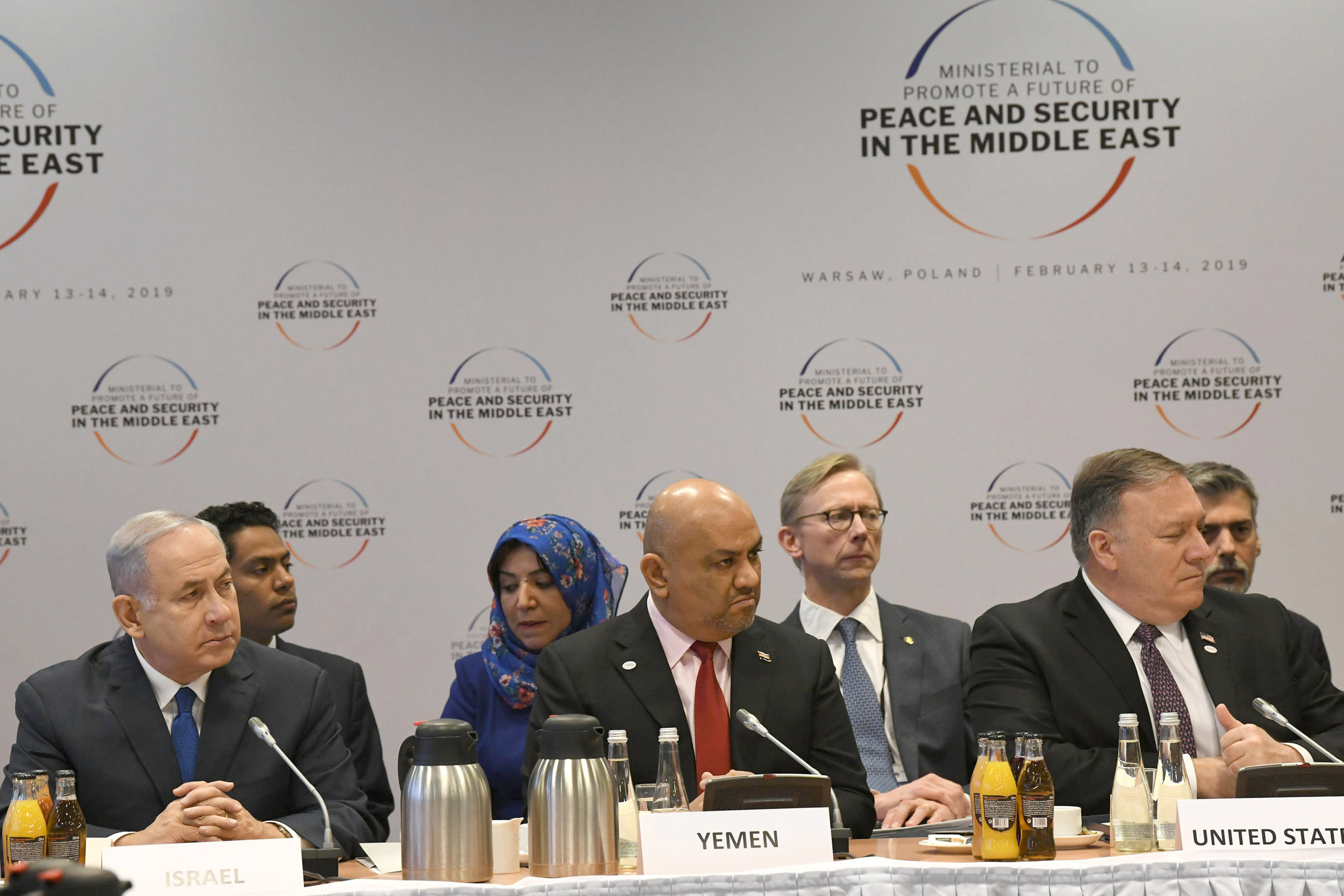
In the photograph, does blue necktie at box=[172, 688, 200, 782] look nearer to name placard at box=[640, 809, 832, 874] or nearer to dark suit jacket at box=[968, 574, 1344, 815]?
name placard at box=[640, 809, 832, 874]

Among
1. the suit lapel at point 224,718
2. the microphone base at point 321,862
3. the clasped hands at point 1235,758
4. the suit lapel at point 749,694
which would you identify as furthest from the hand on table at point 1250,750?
the suit lapel at point 224,718

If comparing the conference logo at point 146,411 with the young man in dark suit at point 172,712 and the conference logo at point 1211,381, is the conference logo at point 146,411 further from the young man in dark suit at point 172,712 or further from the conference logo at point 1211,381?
the conference logo at point 1211,381

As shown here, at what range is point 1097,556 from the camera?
11.0ft

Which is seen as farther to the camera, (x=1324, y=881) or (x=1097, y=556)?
(x=1097, y=556)

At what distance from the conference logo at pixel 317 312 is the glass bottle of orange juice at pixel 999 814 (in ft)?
9.98

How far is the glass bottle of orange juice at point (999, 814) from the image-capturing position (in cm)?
232

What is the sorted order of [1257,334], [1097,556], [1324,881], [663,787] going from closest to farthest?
1. [1324,881]
2. [663,787]
3. [1097,556]
4. [1257,334]

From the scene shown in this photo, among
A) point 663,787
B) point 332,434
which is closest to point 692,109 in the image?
point 332,434

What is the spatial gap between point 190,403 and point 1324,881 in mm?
3829

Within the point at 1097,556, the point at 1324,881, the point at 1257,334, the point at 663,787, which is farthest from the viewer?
the point at 1257,334

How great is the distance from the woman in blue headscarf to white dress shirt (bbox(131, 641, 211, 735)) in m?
0.99

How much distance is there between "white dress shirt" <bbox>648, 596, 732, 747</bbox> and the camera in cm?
316

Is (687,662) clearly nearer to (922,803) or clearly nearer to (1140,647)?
(922,803)

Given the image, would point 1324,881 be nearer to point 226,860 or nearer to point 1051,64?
point 226,860
